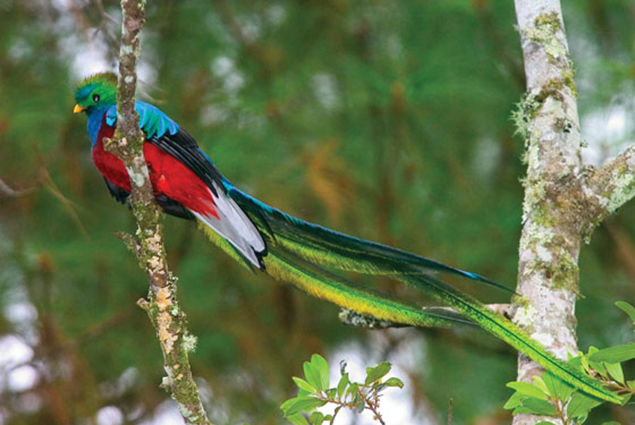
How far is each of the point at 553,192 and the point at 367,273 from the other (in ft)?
1.37

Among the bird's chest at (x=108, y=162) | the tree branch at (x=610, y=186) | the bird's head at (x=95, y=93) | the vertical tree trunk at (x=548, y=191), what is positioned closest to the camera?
the vertical tree trunk at (x=548, y=191)

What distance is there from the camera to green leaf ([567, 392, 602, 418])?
1296 millimetres

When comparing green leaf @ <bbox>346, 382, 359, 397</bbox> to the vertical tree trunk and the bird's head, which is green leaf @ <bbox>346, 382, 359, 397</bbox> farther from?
the bird's head

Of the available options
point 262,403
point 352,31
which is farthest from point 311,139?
point 262,403

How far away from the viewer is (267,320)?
3.38 metres

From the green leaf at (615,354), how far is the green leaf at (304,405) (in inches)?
18.2

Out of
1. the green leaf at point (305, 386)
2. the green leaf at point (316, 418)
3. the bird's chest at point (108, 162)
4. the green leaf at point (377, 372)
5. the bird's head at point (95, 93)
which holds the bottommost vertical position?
the green leaf at point (316, 418)

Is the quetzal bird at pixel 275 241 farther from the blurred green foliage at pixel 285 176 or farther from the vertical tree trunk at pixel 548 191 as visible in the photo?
Answer: the blurred green foliage at pixel 285 176

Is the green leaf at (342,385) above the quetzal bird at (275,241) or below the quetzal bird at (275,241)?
below

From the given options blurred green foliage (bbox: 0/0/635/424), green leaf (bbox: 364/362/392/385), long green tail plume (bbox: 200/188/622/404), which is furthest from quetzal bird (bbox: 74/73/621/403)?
blurred green foliage (bbox: 0/0/635/424)

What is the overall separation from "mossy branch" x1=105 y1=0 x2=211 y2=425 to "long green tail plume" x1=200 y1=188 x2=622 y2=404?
32 centimetres

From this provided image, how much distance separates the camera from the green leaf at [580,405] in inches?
51.0

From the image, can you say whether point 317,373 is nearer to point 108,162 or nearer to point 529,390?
point 529,390

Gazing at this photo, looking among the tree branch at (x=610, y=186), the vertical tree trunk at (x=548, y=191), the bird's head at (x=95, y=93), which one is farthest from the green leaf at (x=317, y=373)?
the bird's head at (x=95, y=93)
